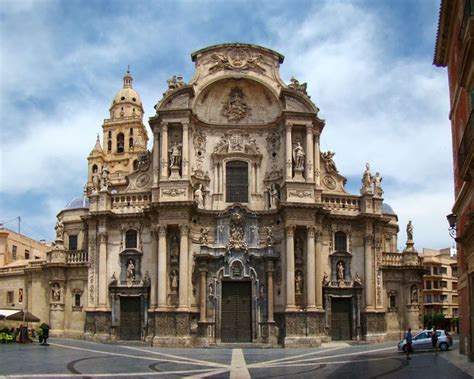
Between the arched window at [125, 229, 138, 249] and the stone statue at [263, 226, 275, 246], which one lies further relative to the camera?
the arched window at [125, 229, 138, 249]

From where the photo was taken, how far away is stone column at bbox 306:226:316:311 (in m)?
38.9

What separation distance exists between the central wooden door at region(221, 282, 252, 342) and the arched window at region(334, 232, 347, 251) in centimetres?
633

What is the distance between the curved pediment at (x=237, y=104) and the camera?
43.1m

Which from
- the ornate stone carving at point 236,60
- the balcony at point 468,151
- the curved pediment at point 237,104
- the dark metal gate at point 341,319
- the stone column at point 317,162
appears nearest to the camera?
the balcony at point 468,151

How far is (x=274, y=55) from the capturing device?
43281mm

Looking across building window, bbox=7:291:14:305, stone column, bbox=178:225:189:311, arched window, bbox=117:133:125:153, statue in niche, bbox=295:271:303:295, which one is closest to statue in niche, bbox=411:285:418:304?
statue in niche, bbox=295:271:303:295

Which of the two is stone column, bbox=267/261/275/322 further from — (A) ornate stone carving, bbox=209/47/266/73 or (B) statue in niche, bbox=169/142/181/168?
(A) ornate stone carving, bbox=209/47/266/73

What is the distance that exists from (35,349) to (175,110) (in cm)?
1664

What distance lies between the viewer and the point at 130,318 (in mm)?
40500

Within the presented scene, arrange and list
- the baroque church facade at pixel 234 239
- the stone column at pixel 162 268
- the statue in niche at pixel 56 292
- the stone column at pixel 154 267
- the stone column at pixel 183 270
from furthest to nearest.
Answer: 1. the statue in niche at pixel 56 292
2. the stone column at pixel 154 267
3. the baroque church facade at pixel 234 239
4. the stone column at pixel 162 268
5. the stone column at pixel 183 270

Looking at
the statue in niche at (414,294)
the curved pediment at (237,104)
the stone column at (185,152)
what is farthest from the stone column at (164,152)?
the statue in niche at (414,294)

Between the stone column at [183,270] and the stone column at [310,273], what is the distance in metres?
7.36

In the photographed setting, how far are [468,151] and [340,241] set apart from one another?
2187 centimetres

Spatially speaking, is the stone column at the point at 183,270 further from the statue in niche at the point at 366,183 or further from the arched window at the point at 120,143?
the arched window at the point at 120,143
